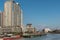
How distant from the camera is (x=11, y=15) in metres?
101

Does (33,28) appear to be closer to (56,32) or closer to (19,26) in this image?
(19,26)

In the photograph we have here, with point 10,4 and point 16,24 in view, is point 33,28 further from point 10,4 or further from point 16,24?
point 10,4

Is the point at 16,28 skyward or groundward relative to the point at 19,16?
groundward

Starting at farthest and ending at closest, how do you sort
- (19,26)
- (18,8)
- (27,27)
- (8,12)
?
(27,27) < (18,8) < (19,26) < (8,12)

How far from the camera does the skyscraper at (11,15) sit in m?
100

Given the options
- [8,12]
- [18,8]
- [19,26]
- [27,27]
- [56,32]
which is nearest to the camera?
[8,12]

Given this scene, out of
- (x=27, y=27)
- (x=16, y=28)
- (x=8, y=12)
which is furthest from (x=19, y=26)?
(x=27, y=27)

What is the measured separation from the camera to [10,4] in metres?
103

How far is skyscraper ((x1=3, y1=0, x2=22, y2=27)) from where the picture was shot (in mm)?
100500

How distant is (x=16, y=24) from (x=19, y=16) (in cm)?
574

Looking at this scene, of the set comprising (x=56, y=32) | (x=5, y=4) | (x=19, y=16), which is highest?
(x=5, y=4)

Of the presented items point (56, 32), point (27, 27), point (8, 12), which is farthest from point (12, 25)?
point (56, 32)

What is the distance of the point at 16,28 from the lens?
108m

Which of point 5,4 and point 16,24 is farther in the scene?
point 16,24
